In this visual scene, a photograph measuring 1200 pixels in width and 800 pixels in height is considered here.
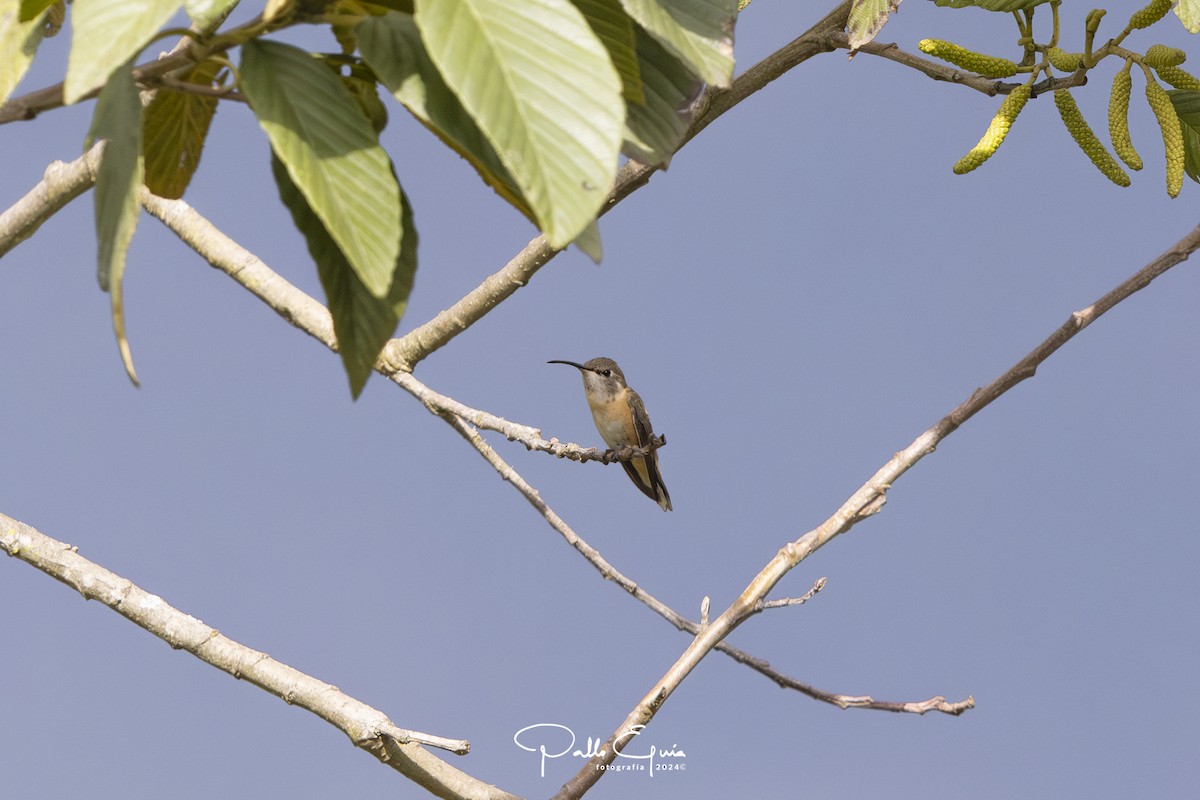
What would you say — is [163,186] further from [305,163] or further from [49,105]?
[305,163]

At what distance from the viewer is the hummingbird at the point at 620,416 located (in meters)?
7.48

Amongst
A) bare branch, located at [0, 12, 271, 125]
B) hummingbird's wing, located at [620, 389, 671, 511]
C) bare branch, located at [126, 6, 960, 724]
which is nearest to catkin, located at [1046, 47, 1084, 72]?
bare branch, located at [126, 6, 960, 724]

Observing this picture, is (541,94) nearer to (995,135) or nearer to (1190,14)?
(1190,14)

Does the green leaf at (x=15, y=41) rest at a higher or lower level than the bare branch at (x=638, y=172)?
lower

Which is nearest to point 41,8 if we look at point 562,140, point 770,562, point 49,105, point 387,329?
point 49,105

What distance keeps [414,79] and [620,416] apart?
20.3ft

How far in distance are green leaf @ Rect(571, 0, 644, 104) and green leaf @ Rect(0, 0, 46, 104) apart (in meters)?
0.75

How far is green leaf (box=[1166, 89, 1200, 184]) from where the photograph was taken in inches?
109

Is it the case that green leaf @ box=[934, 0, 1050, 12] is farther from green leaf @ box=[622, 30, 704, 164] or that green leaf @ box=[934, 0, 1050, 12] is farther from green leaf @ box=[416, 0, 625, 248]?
green leaf @ box=[416, 0, 625, 248]

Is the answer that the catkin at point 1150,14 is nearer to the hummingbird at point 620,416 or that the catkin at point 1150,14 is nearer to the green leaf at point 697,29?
the green leaf at point 697,29

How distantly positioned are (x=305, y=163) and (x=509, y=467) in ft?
8.79

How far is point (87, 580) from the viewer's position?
3.15m

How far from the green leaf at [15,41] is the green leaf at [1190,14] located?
2093 millimetres

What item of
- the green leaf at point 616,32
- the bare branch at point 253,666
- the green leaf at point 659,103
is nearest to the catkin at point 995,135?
the green leaf at point 659,103
